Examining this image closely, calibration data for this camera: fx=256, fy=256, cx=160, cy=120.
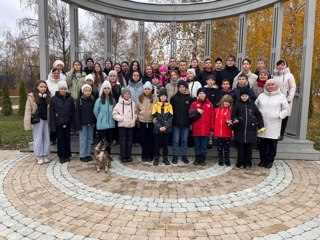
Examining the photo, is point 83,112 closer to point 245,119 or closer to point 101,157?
point 101,157

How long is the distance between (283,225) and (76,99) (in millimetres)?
4796

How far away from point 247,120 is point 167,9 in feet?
18.7

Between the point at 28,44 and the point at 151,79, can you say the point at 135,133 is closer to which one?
the point at 151,79

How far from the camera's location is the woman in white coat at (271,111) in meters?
5.28

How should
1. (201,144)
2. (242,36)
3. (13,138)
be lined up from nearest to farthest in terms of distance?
(201,144)
(242,36)
(13,138)

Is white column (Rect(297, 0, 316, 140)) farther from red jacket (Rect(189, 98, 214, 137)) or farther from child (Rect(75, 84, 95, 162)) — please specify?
child (Rect(75, 84, 95, 162))

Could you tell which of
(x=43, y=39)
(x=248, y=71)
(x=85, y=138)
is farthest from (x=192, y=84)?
(x=43, y=39)

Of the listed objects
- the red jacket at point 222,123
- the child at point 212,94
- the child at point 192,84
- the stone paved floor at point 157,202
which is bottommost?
the stone paved floor at point 157,202

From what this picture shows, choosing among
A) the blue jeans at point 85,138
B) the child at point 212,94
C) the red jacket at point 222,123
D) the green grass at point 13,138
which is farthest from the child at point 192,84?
the green grass at point 13,138

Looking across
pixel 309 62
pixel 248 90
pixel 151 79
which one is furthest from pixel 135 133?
pixel 309 62

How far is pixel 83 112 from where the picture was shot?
5535mm

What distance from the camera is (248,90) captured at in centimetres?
541

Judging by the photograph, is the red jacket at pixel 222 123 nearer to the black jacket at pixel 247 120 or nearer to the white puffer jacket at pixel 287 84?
the black jacket at pixel 247 120

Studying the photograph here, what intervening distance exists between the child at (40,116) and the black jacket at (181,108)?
2765 mm
